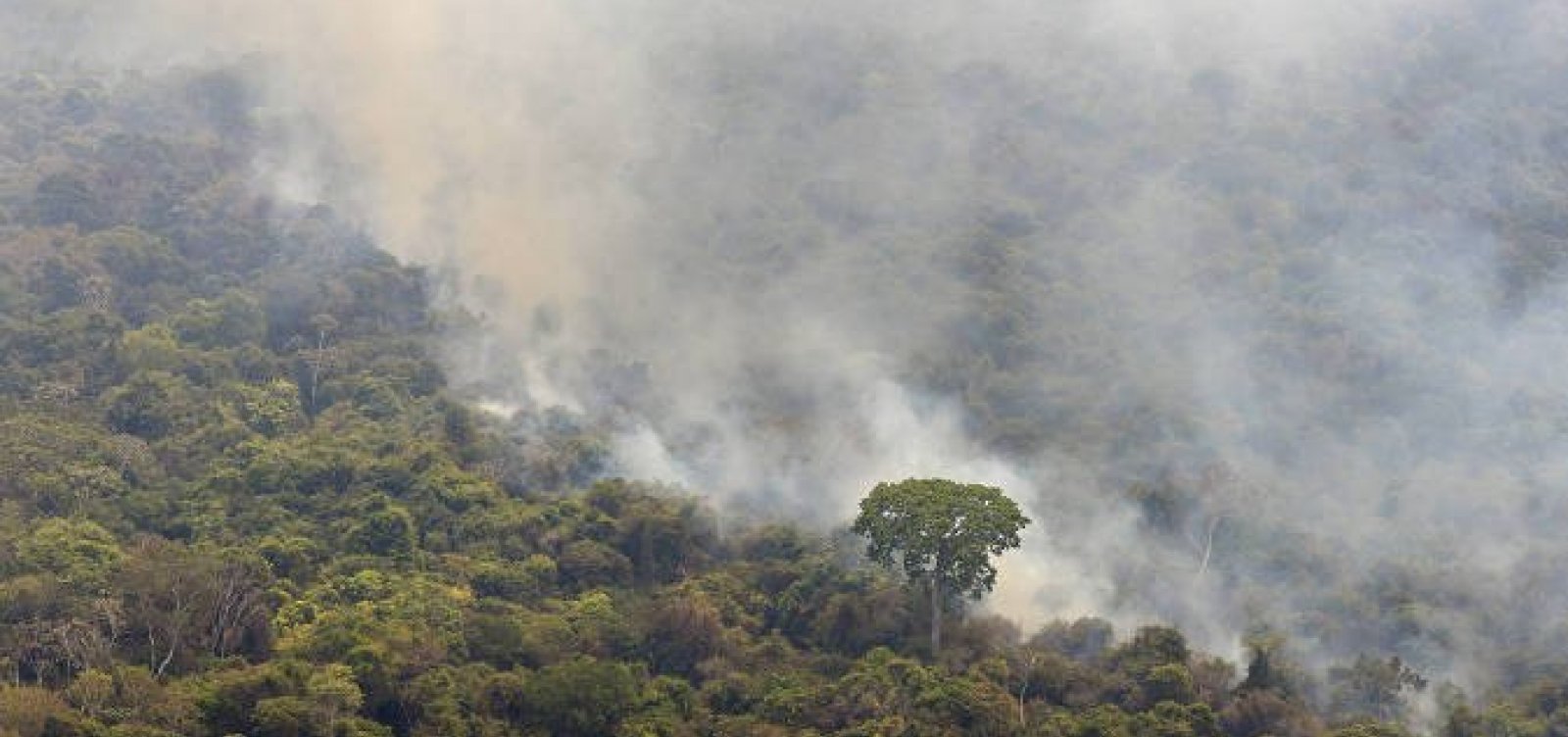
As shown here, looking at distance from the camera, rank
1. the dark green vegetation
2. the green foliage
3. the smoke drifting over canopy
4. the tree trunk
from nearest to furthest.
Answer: the dark green vegetation, the green foliage, the tree trunk, the smoke drifting over canopy

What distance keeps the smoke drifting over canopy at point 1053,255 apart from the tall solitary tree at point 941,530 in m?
5.72

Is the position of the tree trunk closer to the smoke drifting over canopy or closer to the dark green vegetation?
the dark green vegetation

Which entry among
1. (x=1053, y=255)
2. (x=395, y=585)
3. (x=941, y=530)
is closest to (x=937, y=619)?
(x=941, y=530)

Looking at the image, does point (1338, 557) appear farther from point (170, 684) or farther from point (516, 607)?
point (170, 684)

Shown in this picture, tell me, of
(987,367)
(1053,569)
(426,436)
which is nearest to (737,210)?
(987,367)

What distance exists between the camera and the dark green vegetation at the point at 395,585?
55.2 m

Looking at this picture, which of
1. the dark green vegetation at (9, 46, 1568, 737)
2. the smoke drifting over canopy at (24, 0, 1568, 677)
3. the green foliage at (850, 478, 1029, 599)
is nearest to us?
the dark green vegetation at (9, 46, 1568, 737)

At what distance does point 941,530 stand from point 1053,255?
39.8 metres

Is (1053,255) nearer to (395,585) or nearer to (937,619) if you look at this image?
(937,619)

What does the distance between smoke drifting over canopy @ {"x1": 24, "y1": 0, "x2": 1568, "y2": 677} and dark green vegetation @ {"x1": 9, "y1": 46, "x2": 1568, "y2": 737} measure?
14.5ft

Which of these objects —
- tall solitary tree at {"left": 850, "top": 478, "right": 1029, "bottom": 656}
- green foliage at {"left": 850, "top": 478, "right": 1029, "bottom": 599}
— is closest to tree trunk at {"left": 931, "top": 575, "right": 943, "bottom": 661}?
tall solitary tree at {"left": 850, "top": 478, "right": 1029, "bottom": 656}

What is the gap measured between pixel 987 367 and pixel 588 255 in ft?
65.3

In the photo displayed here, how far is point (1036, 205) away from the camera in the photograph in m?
106

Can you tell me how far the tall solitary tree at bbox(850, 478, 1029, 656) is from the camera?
62719 millimetres
